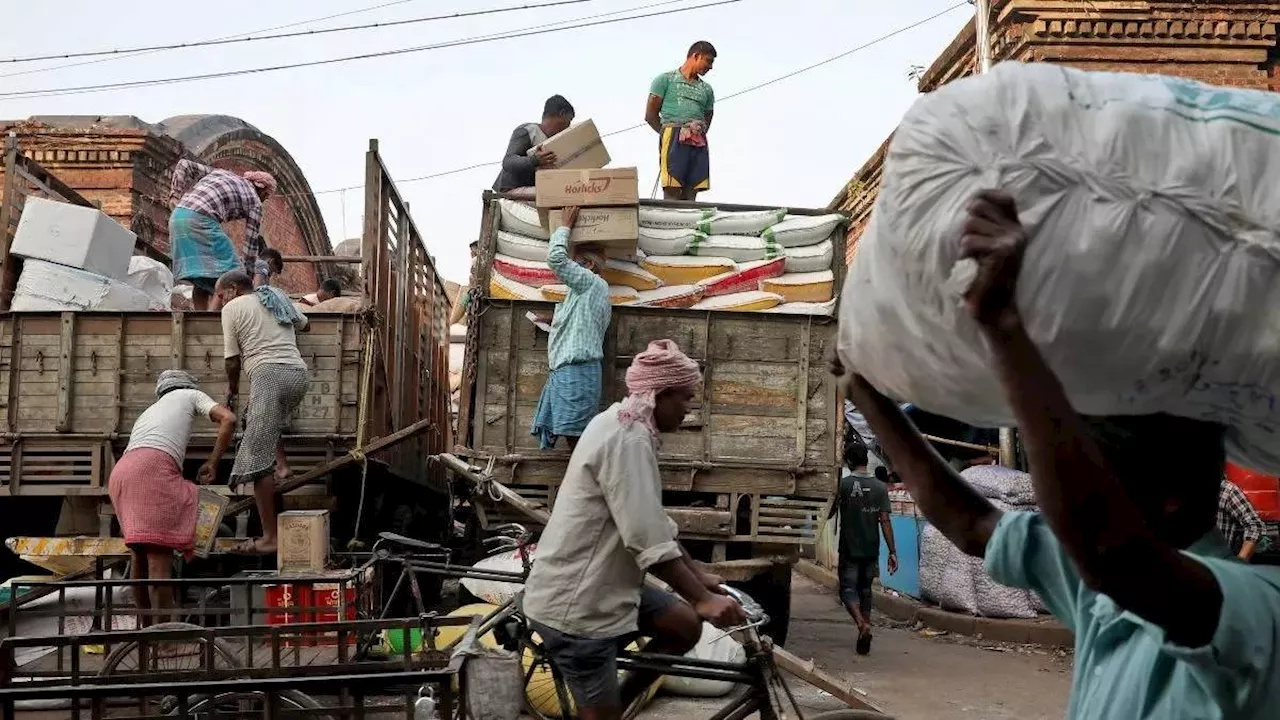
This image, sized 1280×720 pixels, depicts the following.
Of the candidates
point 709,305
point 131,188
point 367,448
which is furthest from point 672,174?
point 131,188

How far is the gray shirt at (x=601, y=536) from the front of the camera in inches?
131

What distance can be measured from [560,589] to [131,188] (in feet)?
38.9

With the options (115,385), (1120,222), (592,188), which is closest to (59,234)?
(115,385)

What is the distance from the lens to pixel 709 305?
7.40 metres

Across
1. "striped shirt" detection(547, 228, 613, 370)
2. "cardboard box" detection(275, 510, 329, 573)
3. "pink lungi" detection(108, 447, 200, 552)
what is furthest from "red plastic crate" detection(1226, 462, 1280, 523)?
"pink lungi" detection(108, 447, 200, 552)

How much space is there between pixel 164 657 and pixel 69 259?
5.25 metres

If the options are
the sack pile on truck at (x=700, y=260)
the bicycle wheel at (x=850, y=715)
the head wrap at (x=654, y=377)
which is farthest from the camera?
the sack pile on truck at (x=700, y=260)

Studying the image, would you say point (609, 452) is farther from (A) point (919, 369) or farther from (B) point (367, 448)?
(B) point (367, 448)

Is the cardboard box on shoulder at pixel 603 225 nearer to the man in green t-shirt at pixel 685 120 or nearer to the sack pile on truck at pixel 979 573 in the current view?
the man in green t-shirt at pixel 685 120

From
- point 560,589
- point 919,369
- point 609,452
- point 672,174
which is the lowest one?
point 560,589

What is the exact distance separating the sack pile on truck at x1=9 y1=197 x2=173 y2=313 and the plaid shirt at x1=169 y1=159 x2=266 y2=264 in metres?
0.67

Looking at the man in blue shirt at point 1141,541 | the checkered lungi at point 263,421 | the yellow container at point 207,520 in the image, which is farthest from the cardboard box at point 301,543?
the man in blue shirt at point 1141,541

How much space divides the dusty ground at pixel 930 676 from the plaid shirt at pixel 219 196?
521 cm

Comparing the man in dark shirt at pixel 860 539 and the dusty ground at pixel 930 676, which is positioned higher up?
the man in dark shirt at pixel 860 539
